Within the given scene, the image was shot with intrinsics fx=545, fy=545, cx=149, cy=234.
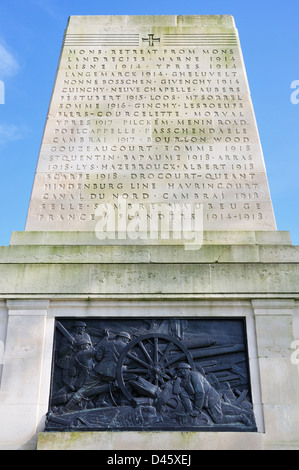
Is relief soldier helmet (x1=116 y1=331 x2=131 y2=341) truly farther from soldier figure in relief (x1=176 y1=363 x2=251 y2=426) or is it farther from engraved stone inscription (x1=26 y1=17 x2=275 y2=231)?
engraved stone inscription (x1=26 y1=17 x2=275 y2=231)

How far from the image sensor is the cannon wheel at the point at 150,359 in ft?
29.5

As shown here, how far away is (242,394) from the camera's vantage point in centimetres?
897

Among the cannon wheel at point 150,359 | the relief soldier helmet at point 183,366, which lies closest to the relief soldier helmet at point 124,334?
the cannon wheel at point 150,359

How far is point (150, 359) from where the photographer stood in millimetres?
9148

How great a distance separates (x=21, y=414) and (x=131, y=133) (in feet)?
20.4

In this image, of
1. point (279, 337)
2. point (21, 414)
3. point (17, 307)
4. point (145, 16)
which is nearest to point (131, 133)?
point (145, 16)

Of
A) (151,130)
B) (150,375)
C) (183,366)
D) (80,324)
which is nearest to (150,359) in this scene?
(150,375)

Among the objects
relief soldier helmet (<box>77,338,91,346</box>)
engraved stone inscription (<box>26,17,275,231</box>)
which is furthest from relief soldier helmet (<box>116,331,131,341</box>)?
engraved stone inscription (<box>26,17,275,231</box>)

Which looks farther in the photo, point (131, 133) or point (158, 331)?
point (131, 133)

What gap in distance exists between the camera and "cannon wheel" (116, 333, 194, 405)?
9.00 m

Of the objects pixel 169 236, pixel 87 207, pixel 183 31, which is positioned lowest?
pixel 169 236

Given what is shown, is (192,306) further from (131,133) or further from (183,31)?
(183,31)

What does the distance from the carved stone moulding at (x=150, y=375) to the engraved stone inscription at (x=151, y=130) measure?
7.47 feet
